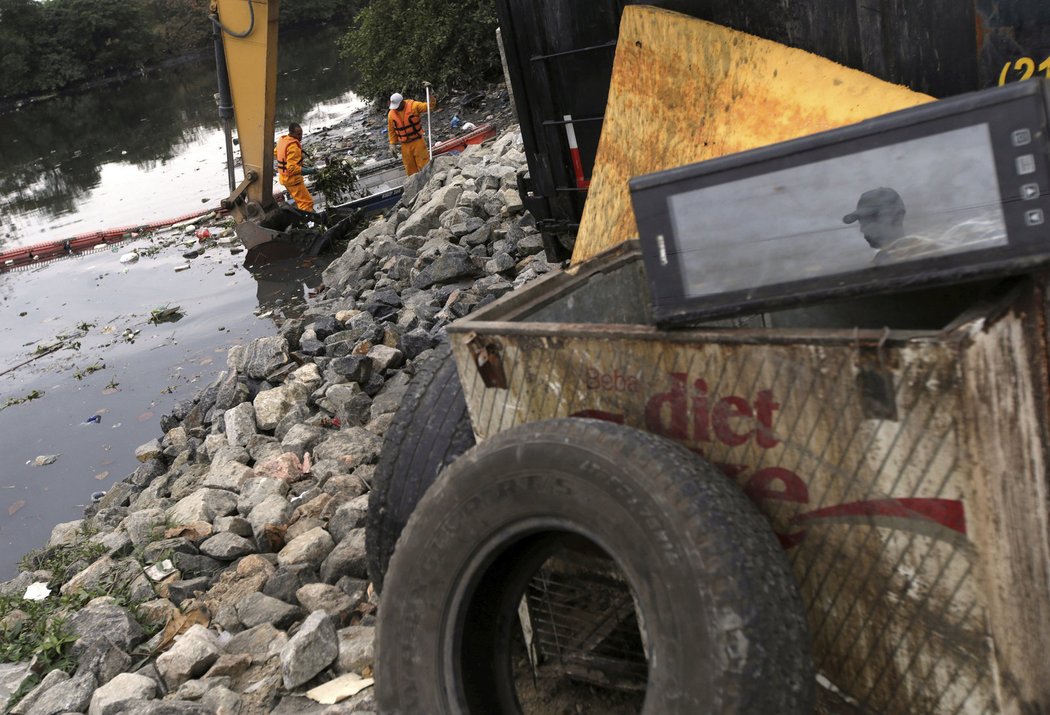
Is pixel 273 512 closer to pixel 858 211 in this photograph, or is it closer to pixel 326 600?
pixel 326 600

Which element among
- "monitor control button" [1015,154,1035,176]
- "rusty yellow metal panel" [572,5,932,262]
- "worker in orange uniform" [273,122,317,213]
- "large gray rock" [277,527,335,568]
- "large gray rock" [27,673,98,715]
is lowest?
"large gray rock" [27,673,98,715]

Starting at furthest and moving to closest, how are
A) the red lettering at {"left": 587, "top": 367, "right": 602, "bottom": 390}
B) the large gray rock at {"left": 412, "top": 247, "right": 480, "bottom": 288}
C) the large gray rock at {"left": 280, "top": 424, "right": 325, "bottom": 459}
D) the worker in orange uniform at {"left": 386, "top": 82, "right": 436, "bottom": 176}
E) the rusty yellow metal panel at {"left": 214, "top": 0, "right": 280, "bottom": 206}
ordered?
the worker in orange uniform at {"left": 386, "top": 82, "right": 436, "bottom": 176} < the rusty yellow metal panel at {"left": 214, "top": 0, "right": 280, "bottom": 206} < the large gray rock at {"left": 412, "top": 247, "right": 480, "bottom": 288} < the large gray rock at {"left": 280, "top": 424, "right": 325, "bottom": 459} < the red lettering at {"left": 587, "top": 367, "right": 602, "bottom": 390}

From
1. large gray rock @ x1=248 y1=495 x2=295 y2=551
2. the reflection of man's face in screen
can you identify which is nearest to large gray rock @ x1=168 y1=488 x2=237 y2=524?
large gray rock @ x1=248 y1=495 x2=295 y2=551

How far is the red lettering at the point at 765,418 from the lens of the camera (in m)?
1.95

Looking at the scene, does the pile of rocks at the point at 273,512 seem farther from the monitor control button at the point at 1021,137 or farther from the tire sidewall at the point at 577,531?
the monitor control button at the point at 1021,137

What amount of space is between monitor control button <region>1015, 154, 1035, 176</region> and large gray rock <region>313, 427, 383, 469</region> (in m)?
3.73

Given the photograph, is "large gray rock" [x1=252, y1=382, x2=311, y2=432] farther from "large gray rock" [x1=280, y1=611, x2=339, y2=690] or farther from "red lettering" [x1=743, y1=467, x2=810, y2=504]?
"red lettering" [x1=743, y1=467, x2=810, y2=504]

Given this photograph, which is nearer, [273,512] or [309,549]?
[309,549]

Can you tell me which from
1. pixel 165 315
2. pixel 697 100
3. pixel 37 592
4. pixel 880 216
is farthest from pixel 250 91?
pixel 880 216

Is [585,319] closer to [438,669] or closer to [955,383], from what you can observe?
[438,669]

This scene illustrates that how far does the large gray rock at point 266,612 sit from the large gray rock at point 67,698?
1.86 feet

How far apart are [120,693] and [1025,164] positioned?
3092mm

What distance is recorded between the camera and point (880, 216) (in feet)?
5.67

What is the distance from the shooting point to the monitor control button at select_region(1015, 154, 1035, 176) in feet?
5.15
